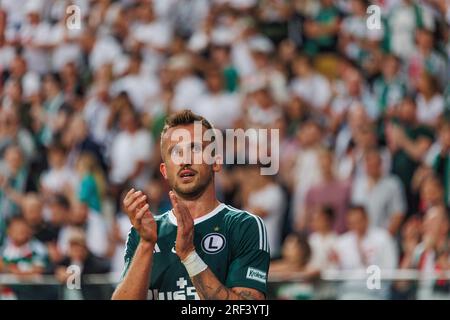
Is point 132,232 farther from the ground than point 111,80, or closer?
closer

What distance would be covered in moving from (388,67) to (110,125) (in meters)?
3.27

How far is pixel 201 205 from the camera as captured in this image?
17.1 feet

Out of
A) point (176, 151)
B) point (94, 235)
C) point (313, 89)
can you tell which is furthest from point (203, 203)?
point (313, 89)

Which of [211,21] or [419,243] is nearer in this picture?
[419,243]

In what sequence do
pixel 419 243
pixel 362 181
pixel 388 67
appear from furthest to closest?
pixel 388 67
pixel 362 181
pixel 419 243

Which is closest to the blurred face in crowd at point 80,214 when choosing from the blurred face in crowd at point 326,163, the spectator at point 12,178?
the spectator at point 12,178

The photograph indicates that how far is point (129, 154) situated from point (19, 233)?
6.93 feet

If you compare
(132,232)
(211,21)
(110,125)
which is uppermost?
(211,21)

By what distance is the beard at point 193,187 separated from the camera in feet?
16.5

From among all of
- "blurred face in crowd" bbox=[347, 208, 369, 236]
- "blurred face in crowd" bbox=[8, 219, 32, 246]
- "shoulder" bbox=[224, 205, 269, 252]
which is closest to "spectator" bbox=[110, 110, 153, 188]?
"blurred face in crowd" bbox=[8, 219, 32, 246]

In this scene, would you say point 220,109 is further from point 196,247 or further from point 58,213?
point 196,247

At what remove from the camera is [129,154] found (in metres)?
13.0

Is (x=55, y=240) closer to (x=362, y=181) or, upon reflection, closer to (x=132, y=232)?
(x=362, y=181)
